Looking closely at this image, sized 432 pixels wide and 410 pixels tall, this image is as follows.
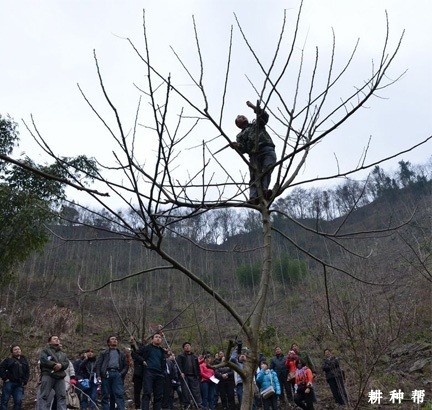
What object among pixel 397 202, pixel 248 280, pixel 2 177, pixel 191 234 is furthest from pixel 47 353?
pixel 397 202

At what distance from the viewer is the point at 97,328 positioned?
20.7 meters

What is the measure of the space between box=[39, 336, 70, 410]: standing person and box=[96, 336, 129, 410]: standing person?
2.27ft

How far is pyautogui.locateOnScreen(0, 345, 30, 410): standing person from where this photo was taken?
23.9 feet

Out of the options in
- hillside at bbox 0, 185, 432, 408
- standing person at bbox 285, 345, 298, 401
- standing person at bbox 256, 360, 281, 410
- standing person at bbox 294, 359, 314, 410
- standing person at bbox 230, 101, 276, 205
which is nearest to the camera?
standing person at bbox 230, 101, 276, 205

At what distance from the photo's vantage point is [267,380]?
814 centimetres

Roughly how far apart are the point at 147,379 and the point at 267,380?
2.70m

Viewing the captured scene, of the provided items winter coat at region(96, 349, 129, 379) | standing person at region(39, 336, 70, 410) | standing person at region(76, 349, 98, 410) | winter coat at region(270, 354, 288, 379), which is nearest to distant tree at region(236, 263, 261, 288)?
winter coat at region(270, 354, 288, 379)

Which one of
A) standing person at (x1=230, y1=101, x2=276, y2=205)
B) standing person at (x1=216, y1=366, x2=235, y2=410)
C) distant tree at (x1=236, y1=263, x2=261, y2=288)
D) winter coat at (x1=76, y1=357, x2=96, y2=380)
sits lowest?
standing person at (x1=216, y1=366, x2=235, y2=410)

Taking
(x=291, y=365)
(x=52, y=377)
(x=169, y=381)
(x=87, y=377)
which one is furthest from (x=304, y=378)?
(x=52, y=377)

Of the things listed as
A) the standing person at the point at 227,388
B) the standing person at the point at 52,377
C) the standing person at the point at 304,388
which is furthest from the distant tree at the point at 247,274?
the standing person at the point at 52,377

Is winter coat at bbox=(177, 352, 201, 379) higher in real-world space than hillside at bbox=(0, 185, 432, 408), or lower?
lower

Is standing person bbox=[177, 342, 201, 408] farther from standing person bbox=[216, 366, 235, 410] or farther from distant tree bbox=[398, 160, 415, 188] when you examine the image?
distant tree bbox=[398, 160, 415, 188]

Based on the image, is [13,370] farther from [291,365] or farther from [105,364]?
[291,365]

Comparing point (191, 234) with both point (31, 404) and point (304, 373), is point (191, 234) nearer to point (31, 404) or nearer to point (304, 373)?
point (304, 373)
